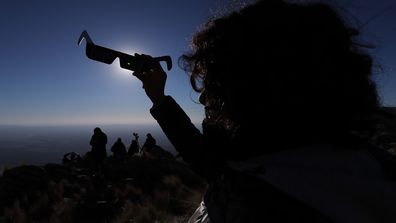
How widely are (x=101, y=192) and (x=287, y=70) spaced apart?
13781 mm

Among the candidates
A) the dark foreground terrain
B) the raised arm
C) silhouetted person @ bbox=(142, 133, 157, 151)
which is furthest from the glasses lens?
silhouetted person @ bbox=(142, 133, 157, 151)

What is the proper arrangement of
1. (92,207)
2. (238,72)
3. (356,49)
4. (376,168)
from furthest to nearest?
(92,207), (356,49), (238,72), (376,168)

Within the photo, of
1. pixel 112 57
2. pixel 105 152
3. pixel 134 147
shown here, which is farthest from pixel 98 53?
pixel 134 147

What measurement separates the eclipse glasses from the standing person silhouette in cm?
32

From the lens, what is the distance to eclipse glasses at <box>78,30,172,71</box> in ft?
6.45

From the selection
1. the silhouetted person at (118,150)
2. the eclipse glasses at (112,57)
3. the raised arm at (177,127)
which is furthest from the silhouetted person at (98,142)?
the raised arm at (177,127)

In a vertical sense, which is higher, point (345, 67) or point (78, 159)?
point (345, 67)

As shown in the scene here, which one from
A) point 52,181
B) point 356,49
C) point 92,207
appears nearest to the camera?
point 356,49

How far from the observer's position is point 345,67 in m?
1.46

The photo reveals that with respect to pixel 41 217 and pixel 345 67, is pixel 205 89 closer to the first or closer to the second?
pixel 345 67

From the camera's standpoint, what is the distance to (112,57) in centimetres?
201

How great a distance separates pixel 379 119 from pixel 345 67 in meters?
0.36

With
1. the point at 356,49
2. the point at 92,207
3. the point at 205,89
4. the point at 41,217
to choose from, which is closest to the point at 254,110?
the point at 205,89

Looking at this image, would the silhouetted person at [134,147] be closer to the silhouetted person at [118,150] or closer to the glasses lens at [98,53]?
the silhouetted person at [118,150]
